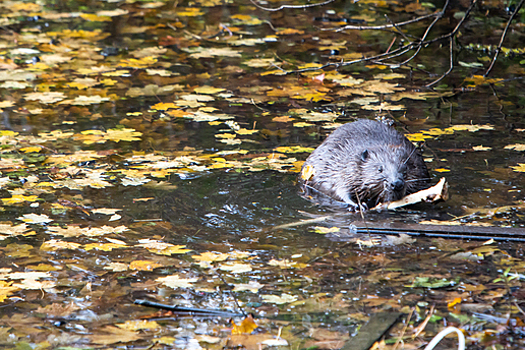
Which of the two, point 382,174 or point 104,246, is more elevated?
point 382,174

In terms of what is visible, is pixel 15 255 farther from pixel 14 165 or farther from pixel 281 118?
pixel 281 118

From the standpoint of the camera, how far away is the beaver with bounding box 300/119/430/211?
6.34m

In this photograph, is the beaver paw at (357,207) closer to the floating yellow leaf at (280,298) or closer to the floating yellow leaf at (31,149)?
the floating yellow leaf at (280,298)

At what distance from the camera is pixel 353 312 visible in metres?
4.46

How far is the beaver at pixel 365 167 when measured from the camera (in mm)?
6344

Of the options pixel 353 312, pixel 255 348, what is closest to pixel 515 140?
pixel 353 312

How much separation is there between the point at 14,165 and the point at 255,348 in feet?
13.4

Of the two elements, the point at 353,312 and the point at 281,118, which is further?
the point at 281,118

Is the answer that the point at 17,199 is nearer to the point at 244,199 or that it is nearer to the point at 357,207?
the point at 244,199

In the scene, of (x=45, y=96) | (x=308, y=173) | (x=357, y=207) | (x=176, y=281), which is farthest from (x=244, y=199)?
(x=45, y=96)

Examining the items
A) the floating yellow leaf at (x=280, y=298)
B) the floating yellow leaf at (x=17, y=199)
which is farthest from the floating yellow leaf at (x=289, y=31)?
the floating yellow leaf at (x=280, y=298)

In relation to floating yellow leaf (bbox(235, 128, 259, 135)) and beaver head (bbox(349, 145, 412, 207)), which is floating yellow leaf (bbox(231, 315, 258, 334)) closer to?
beaver head (bbox(349, 145, 412, 207))

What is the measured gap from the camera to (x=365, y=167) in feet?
21.3

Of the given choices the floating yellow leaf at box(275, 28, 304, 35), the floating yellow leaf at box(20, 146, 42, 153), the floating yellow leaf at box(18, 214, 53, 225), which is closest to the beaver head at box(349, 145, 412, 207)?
the floating yellow leaf at box(18, 214, 53, 225)
